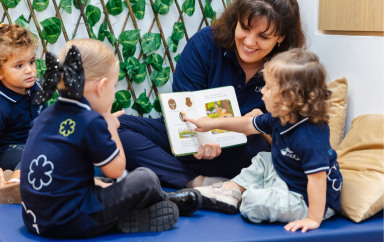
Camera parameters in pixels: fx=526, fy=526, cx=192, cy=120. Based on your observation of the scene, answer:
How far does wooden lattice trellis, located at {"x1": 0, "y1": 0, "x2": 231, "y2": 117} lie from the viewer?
7.85 feet

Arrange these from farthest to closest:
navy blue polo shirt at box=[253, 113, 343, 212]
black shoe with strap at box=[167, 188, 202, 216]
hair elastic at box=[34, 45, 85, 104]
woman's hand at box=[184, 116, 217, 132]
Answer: woman's hand at box=[184, 116, 217, 132]
black shoe with strap at box=[167, 188, 202, 216]
navy blue polo shirt at box=[253, 113, 343, 212]
hair elastic at box=[34, 45, 85, 104]

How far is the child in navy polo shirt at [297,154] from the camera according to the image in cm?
136

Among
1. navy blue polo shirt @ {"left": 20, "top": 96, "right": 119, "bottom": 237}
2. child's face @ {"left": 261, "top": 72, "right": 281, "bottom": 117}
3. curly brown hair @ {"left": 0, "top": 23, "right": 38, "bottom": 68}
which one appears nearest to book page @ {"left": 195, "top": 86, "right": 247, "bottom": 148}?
child's face @ {"left": 261, "top": 72, "right": 281, "bottom": 117}

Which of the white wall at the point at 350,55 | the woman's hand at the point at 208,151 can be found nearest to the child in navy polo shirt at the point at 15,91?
the white wall at the point at 350,55

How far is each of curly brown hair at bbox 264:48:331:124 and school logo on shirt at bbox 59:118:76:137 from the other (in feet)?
1.76

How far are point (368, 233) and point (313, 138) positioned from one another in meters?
0.30

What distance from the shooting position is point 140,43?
256 cm

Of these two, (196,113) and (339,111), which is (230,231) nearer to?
(196,113)

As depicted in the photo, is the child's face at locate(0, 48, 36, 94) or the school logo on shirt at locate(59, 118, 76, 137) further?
the child's face at locate(0, 48, 36, 94)

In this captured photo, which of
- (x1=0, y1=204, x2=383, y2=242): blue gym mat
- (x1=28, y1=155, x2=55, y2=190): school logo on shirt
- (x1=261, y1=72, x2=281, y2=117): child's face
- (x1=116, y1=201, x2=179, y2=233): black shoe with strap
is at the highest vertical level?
(x1=261, y1=72, x2=281, y2=117): child's face

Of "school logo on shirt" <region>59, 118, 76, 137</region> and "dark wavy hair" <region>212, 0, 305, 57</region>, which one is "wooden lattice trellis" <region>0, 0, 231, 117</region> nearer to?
"dark wavy hair" <region>212, 0, 305, 57</region>

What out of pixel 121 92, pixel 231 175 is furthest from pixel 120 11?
pixel 231 175

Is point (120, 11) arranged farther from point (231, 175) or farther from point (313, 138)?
point (313, 138)

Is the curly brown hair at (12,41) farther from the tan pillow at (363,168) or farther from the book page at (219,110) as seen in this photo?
the tan pillow at (363,168)
